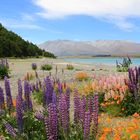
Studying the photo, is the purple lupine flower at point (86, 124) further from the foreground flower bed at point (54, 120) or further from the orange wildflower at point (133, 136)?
the orange wildflower at point (133, 136)

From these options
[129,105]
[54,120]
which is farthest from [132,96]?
[54,120]

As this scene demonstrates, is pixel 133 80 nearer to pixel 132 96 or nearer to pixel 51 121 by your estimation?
pixel 132 96

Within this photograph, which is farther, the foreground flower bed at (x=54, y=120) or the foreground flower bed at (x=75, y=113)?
the foreground flower bed at (x=75, y=113)

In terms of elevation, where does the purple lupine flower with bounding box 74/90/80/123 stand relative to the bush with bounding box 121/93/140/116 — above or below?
above

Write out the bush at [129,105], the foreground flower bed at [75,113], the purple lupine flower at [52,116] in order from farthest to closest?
the bush at [129,105]
the foreground flower bed at [75,113]
the purple lupine flower at [52,116]

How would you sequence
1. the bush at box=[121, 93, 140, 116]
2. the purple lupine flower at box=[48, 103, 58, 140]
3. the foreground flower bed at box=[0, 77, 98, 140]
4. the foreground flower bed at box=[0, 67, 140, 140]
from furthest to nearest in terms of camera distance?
the bush at box=[121, 93, 140, 116] < the foreground flower bed at box=[0, 67, 140, 140] < the foreground flower bed at box=[0, 77, 98, 140] < the purple lupine flower at box=[48, 103, 58, 140]

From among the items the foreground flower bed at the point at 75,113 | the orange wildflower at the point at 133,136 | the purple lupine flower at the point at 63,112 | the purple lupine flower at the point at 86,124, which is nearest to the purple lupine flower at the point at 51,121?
the foreground flower bed at the point at 75,113

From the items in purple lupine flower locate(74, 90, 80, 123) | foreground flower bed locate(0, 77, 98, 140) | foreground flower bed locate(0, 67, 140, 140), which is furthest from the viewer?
purple lupine flower locate(74, 90, 80, 123)

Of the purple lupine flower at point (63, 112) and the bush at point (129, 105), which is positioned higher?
the purple lupine flower at point (63, 112)

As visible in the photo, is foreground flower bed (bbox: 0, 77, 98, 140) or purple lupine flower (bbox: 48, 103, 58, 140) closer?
purple lupine flower (bbox: 48, 103, 58, 140)

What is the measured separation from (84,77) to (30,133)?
419 inches

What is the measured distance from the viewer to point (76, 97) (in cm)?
711

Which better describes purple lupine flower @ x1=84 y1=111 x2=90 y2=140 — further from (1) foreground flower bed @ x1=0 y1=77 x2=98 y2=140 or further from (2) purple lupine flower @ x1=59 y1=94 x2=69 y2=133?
(2) purple lupine flower @ x1=59 y1=94 x2=69 y2=133

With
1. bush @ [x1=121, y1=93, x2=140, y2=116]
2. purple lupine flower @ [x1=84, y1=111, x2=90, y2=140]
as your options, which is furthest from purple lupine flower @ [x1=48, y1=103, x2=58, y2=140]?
bush @ [x1=121, y1=93, x2=140, y2=116]
